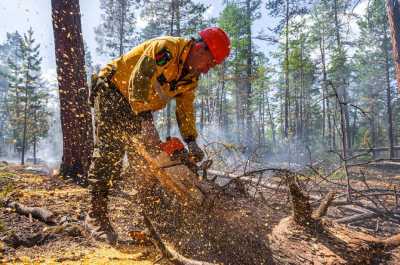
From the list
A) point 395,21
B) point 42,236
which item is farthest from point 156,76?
point 395,21

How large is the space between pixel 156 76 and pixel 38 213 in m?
1.91

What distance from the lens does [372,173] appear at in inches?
540

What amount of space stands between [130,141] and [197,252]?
1157 mm

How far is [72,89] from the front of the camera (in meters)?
5.28

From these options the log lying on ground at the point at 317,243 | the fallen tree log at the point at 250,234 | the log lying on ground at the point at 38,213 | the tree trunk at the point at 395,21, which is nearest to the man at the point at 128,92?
the log lying on ground at the point at 38,213

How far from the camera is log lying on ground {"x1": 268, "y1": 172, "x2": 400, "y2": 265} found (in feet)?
6.18

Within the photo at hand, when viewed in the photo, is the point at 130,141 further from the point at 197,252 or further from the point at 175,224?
the point at 197,252

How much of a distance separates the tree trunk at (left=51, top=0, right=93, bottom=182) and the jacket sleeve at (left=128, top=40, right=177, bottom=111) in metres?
3.04

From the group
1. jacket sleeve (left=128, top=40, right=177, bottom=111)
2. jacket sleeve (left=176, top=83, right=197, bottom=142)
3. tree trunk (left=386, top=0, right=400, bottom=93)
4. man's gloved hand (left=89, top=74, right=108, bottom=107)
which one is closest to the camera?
jacket sleeve (left=128, top=40, right=177, bottom=111)

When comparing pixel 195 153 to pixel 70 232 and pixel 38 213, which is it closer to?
pixel 70 232

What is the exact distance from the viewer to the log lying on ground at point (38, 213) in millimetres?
3125

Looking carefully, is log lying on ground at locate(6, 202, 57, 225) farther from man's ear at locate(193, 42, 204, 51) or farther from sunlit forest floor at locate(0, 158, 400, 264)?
man's ear at locate(193, 42, 204, 51)

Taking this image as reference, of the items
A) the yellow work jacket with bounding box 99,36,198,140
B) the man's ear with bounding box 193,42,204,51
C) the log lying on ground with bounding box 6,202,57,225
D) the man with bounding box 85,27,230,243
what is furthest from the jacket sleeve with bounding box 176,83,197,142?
the log lying on ground with bounding box 6,202,57,225

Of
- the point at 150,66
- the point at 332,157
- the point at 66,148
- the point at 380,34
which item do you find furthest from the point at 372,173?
the point at 380,34
